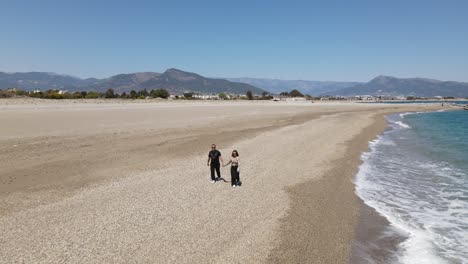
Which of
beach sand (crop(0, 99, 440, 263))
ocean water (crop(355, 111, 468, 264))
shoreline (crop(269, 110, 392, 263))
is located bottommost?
ocean water (crop(355, 111, 468, 264))

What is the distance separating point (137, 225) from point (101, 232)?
2.66 ft

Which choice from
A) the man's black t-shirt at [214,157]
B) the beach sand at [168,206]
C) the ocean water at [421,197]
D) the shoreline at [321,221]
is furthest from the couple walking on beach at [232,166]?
the ocean water at [421,197]

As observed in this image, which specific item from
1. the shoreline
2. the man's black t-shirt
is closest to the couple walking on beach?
the man's black t-shirt

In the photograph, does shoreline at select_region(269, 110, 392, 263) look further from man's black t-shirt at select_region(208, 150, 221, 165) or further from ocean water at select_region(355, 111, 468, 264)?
man's black t-shirt at select_region(208, 150, 221, 165)

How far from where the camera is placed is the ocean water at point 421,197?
27.0ft

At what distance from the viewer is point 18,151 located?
17406mm

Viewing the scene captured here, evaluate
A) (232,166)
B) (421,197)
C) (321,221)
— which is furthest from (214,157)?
(421,197)

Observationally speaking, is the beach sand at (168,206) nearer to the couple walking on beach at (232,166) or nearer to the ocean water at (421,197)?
the couple walking on beach at (232,166)

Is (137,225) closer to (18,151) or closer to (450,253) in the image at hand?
(450,253)

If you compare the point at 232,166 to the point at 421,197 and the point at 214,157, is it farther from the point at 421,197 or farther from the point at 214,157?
the point at 421,197

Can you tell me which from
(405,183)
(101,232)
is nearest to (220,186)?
(101,232)

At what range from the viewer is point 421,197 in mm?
12523

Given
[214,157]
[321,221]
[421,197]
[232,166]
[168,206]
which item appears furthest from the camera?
[214,157]

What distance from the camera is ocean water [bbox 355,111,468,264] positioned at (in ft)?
27.0
